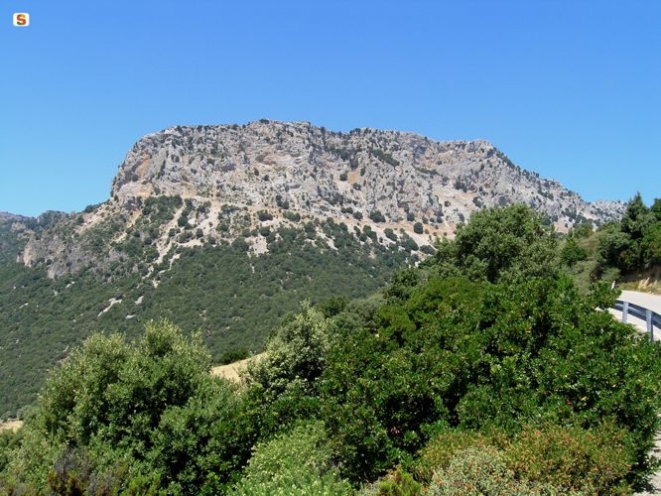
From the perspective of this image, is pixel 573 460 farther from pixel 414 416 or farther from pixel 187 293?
pixel 187 293

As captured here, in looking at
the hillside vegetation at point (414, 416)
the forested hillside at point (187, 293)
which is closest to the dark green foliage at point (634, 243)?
the hillside vegetation at point (414, 416)

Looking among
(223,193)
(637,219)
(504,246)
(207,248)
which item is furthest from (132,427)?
(223,193)

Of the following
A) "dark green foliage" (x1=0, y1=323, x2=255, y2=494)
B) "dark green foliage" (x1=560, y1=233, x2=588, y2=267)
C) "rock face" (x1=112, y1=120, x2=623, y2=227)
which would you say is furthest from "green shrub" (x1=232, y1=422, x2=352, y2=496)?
"rock face" (x1=112, y1=120, x2=623, y2=227)

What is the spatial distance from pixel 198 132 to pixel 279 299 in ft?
349

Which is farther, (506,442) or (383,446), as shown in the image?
(383,446)

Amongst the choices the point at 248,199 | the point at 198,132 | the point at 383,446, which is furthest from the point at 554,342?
Result: the point at 198,132

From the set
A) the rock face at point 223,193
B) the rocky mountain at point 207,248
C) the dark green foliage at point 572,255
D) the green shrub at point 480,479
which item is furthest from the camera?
the rock face at point 223,193

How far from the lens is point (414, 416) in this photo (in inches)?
478

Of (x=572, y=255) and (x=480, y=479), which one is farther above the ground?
(x=572, y=255)

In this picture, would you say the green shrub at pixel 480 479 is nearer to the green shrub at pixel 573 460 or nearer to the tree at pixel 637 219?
the green shrub at pixel 573 460

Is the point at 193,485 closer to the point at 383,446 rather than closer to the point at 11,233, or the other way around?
the point at 383,446

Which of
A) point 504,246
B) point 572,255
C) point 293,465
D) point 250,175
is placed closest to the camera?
point 293,465

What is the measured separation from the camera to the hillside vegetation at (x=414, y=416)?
8.52 metres

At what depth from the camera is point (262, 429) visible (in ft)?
44.7
